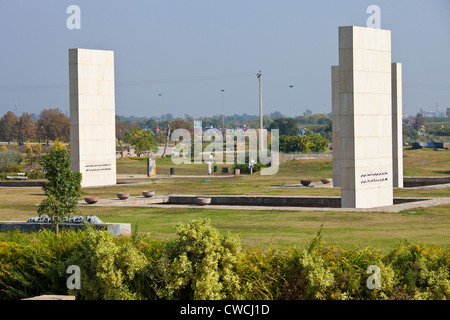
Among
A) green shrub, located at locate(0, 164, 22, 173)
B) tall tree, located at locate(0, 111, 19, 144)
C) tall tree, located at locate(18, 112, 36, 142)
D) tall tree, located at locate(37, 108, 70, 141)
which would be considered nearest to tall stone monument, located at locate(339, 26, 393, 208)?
green shrub, located at locate(0, 164, 22, 173)

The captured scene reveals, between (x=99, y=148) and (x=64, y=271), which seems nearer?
(x=64, y=271)

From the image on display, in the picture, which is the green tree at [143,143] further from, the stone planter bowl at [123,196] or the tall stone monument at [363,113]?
the tall stone monument at [363,113]

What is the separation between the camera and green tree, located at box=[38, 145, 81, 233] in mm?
17547

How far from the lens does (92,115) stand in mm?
41938

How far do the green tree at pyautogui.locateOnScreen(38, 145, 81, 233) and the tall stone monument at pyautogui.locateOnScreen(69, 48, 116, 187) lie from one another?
2285 cm

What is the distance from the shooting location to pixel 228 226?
813 inches

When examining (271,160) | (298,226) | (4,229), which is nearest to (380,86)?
(298,226)

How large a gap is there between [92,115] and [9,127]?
103676 millimetres

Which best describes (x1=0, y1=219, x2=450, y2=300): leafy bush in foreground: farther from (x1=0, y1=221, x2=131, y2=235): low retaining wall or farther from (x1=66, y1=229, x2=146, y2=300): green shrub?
(x1=0, y1=221, x2=131, y2=235): low retaining wall

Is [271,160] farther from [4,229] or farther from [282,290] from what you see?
[282,290]

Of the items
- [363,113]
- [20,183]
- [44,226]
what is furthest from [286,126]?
[44,226]

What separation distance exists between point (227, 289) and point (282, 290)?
0.91 meters

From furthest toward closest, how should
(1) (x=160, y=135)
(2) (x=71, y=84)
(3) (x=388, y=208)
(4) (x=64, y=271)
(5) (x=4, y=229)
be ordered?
1. (1) (x=160, y=135)
2. (2) (x=71, y=84)
3. (3) (x=388, y=208)
4. (5) (x=4, y=229)
5. (4) (x=64, y=271)

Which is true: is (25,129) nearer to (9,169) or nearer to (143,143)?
(143,143)
